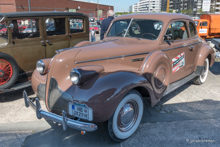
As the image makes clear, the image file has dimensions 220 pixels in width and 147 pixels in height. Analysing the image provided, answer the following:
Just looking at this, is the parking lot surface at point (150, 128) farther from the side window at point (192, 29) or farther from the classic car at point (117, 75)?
the side window at point (192, 29)

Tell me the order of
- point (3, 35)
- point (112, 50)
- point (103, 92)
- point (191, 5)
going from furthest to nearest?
point (191, 5) < point (3, 35) < point (112, 50) < point (103, 92)

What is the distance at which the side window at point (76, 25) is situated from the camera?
5.61m

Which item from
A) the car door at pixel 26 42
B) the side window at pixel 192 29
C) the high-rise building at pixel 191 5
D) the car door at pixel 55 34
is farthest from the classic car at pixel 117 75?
the high-rise building at pixel 191 5

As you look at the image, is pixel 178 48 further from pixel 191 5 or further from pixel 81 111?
pixel 191 5

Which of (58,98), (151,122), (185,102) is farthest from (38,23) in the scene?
(185,102)

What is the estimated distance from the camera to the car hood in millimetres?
2945

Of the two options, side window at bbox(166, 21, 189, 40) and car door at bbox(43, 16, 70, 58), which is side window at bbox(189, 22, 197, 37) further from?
car door at bbox(43, 16, 70, 58)

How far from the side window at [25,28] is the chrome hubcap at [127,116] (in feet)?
10.4

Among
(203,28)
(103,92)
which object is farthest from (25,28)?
(203,28)

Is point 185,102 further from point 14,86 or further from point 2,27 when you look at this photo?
point 2,27

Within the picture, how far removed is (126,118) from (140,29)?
1.98 metres

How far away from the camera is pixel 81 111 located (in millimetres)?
2391

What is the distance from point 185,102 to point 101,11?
217ft

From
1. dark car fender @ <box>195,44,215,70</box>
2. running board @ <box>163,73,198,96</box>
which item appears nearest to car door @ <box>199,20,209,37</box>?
dark car fender @ <box>195,44,215,70</box>
